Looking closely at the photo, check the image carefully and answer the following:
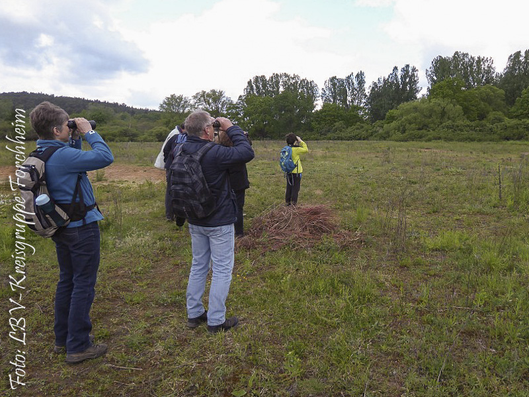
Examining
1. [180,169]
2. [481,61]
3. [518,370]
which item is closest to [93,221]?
[180,169]

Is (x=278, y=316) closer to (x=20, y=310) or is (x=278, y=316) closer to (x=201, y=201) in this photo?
(x=201, y=201)

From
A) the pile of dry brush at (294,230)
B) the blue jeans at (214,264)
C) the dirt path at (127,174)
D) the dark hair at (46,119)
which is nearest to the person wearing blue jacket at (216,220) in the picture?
the blue jeans at (214,264)

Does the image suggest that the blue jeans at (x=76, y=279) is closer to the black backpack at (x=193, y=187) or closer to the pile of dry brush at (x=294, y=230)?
the black backpack at (x=193, y=187)

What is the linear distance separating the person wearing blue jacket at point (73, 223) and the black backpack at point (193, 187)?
0.56 meters

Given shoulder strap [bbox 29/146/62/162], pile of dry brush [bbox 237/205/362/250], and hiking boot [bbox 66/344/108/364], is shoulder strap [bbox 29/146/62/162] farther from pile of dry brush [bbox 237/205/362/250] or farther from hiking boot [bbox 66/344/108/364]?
pile of dry brush [bbox 237/205/362/250]

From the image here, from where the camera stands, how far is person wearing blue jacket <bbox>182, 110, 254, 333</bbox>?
117 inches

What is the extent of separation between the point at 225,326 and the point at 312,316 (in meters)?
0.87

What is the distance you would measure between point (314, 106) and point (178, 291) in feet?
238

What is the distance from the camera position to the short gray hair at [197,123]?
9.83 ft

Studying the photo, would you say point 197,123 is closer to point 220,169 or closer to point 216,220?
point 220,169

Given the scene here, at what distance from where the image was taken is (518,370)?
2674 millimetres

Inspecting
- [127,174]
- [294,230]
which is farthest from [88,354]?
[127,174]

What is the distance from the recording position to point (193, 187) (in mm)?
2885

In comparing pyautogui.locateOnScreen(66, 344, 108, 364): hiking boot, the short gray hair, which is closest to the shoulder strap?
the short gray hair
